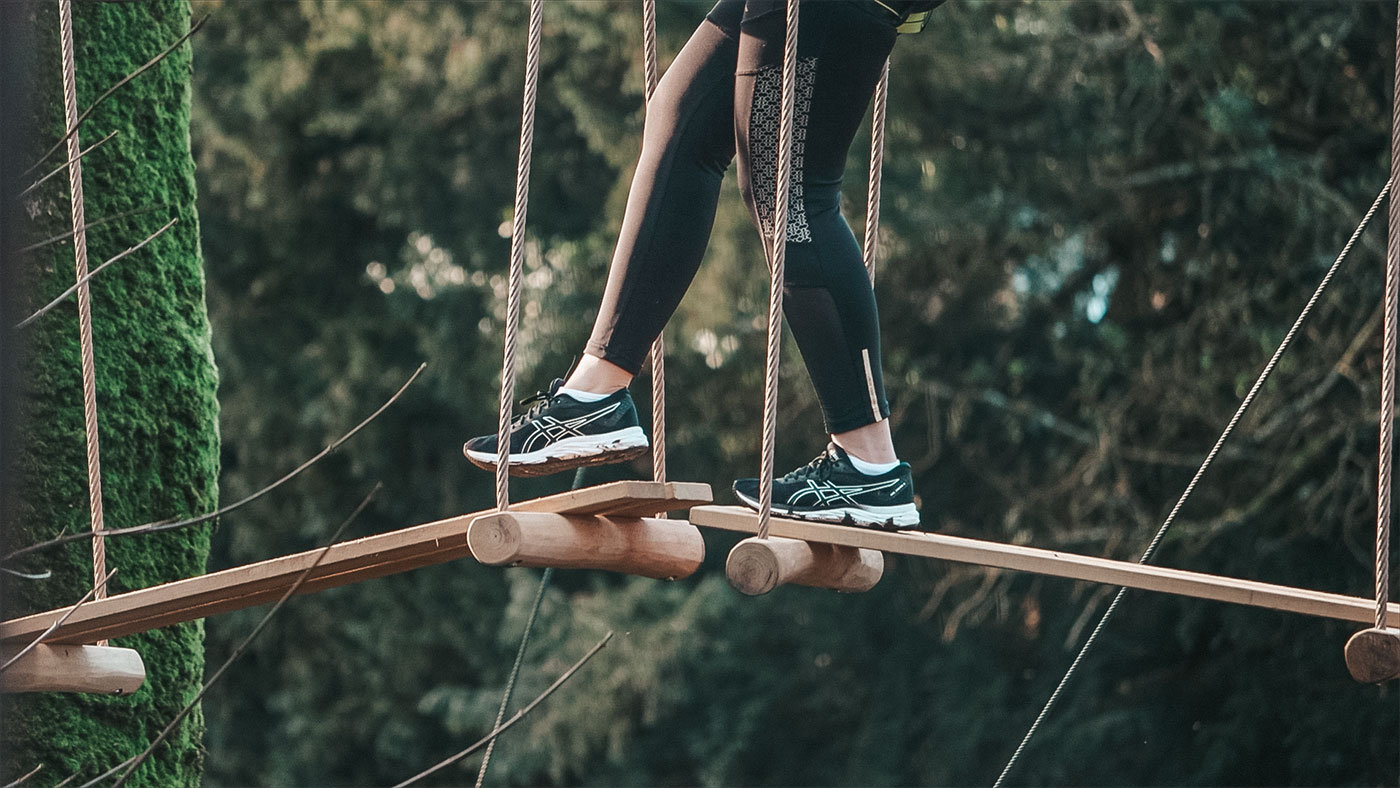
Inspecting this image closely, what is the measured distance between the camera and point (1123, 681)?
8.13 meters

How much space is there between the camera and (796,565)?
6.50 feet

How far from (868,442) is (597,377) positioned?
1.17 ft

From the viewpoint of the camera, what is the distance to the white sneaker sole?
2008mm

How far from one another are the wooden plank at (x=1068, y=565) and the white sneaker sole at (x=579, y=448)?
11cm

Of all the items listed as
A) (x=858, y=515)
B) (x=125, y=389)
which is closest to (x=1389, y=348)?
(x=858, y=515)

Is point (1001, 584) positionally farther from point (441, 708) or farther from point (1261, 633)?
point (441, 708)

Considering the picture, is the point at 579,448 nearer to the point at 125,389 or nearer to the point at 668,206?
the point at 668,206

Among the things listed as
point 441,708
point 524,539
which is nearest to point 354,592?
point 441,708

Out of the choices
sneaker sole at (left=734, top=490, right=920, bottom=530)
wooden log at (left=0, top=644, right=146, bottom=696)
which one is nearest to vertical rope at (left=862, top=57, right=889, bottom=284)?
sneaker sole at (left=734, top=490, right=920, bottom=530)

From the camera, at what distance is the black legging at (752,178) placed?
2037mm

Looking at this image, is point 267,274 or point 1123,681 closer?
point 1123,681

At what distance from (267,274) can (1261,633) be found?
18.8 feet

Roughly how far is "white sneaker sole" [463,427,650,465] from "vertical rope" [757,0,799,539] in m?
0.17

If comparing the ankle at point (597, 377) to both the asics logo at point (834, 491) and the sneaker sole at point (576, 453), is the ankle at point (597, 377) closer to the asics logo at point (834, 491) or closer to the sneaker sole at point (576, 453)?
the sneaker sole at point (576, 453)
